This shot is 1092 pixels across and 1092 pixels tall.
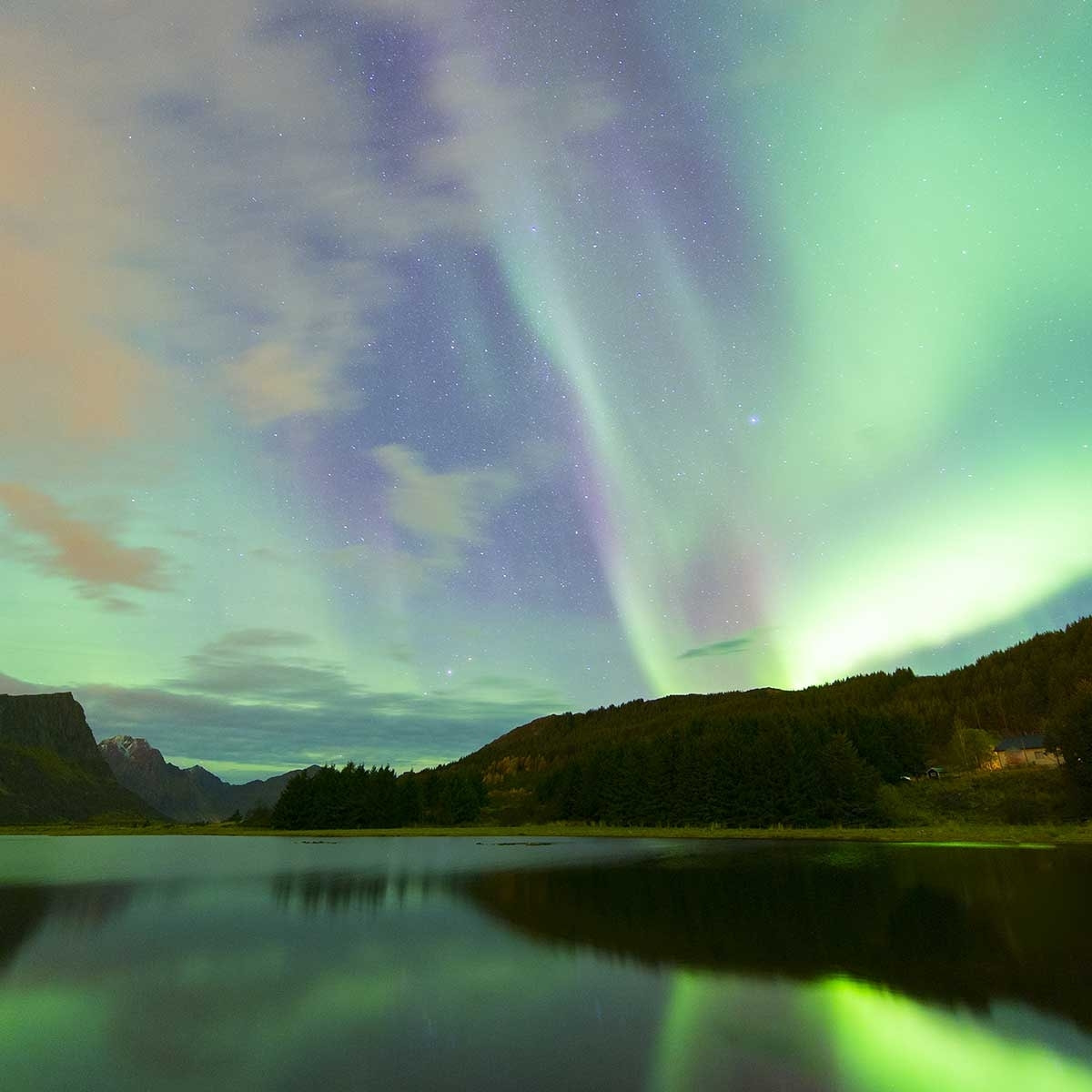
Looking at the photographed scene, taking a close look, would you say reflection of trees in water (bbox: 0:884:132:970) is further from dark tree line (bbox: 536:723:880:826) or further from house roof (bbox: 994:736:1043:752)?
house roof (bbox: 994:736:1043:752)

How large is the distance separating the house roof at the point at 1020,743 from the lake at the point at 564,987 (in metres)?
141

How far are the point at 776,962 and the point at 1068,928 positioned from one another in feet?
39.6

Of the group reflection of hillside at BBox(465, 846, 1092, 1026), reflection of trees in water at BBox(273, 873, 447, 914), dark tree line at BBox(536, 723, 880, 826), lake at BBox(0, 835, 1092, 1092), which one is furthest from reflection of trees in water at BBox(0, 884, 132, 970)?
dark tree line at BBox(536, 723, 880, 826)

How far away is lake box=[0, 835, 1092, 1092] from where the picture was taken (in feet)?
41.9

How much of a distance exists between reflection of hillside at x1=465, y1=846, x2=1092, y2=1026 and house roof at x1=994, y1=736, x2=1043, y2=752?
424ft

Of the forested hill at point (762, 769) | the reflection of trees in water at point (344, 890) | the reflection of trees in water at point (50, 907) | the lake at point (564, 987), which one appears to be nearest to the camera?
the lake at point (564, 987)

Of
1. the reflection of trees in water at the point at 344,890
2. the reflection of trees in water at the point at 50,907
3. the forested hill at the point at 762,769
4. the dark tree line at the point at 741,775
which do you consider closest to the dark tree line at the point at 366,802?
the dark tree line at the point at 741,775

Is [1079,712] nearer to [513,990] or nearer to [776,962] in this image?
[776,962]

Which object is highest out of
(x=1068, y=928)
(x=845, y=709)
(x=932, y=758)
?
(x=845, y=709)

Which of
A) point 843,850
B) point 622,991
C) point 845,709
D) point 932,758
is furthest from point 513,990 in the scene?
point 932,758

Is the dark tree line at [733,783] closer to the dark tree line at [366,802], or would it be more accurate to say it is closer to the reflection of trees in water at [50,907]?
the dark tree line at [366,802]

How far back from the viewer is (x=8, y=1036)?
1505cm

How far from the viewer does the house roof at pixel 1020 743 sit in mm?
156625

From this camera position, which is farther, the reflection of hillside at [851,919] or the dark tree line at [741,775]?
the dark tree line at [741,775]
